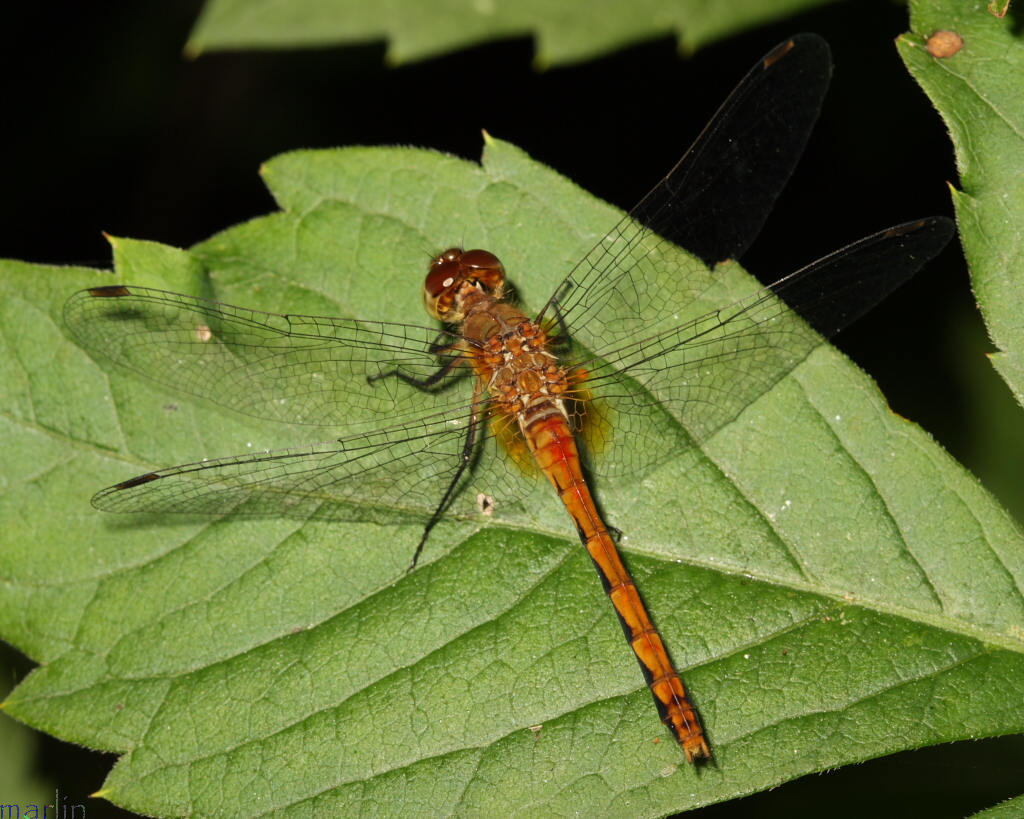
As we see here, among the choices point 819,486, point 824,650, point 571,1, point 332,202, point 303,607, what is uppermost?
point 571,1

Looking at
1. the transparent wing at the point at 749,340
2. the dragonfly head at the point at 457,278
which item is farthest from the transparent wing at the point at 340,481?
the transparent wing at the point at 749,340

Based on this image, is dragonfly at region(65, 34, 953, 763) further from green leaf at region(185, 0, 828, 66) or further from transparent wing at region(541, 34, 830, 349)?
green leaf at region(185, 0, 828, 66)

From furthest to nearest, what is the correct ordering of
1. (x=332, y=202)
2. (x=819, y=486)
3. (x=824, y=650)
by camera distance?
(x=332, y=202)
(x=819, y=486)
(x=824, y=650)

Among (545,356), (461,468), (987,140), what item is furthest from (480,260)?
(987,140)

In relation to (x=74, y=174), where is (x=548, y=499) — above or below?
below

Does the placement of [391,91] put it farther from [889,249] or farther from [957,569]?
[957,569]

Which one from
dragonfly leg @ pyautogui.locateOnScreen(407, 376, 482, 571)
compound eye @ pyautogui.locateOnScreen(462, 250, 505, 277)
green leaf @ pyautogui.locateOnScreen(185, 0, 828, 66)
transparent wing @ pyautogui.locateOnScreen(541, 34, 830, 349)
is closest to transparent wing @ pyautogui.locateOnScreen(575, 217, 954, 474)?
transparent wing @ pyautogui.locateOnScreen(541, 34, 830, 349)

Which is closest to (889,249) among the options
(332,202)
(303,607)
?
(332,202)
